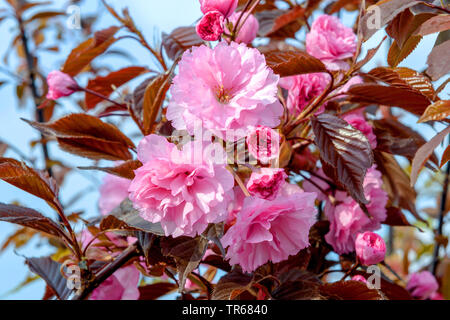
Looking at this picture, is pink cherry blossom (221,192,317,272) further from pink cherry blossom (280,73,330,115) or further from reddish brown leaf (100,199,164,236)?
pink cherry blossom (280,73,330,115)

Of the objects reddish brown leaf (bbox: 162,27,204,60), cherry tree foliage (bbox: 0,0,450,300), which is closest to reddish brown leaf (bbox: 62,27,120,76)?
cherry tree foliage (bbox: 0,0,450,300)

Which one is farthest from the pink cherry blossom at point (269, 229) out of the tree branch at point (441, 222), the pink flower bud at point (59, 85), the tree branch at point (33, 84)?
the tree branch at point (33, 84)

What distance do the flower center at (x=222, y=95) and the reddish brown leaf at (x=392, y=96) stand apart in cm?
24

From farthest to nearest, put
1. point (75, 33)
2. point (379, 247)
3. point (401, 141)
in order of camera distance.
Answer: point (75, 33) → point (401, 141) → point (379, 247)

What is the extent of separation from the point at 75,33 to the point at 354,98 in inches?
69.7

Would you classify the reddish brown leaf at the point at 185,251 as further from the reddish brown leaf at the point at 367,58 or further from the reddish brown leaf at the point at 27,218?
the reddish brown leaf at the point at 367,58

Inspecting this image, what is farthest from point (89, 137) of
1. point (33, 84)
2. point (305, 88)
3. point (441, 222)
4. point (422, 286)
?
point (33, 84)

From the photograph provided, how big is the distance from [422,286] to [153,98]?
65 cm

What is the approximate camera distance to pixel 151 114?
0.74 meters

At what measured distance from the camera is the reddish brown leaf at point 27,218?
0.65 meters

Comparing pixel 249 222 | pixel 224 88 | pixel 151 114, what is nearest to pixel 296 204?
pixel 249 222

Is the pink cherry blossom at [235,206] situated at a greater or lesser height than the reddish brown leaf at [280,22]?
lesser
